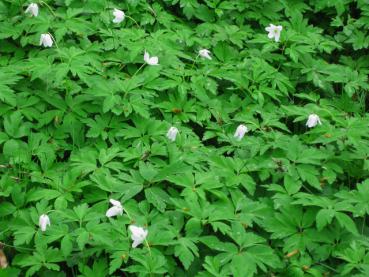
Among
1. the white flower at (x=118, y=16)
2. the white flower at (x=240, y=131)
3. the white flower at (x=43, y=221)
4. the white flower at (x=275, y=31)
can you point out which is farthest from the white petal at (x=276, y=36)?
the white flower at (x=43, y=221)

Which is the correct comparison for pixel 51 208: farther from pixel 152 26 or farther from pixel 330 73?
pixel 330 73

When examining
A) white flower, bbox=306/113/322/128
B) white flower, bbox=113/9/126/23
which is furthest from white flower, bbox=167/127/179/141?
white flower, bbox=113/9/126/23

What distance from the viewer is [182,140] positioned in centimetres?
366

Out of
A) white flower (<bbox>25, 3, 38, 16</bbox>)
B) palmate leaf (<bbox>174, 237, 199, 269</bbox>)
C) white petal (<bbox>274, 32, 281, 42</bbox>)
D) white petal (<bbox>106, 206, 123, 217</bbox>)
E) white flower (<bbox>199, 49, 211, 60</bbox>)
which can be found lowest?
palmate leaf (<bbox>174, 237, 199, 269</bbox>)

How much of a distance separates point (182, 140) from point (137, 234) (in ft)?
3.09

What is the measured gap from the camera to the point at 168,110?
3961 millimetres

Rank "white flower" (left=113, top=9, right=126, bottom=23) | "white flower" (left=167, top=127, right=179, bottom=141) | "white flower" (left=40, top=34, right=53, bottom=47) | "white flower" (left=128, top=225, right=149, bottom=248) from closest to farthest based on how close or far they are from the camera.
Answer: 1. "white flower" (left=128, top=225, right=149, bottom=248)
2. "white flower" (left=167, top=127, right=179, bottom=141)
3. "white flower" (left=40, top=34, right=53, bottom=47)
4. "white flower" (left=113, top=9, right=126, bottom=23)

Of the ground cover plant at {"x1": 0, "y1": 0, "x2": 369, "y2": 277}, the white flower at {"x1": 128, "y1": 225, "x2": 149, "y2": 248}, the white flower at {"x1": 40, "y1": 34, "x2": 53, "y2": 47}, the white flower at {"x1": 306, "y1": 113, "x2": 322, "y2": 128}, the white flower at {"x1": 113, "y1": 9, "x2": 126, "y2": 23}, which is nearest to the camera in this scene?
the white flower at {"x1": 128, "y1": 225, "x2": 149, "y2": 248}

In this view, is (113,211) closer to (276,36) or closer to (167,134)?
(167,134)

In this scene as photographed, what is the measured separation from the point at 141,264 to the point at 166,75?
5.33 ft

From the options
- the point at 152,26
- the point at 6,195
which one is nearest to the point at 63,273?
the point at 6,195

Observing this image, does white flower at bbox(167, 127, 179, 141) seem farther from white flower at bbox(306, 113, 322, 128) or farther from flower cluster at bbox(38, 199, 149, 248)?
white flower at bbox(306, 113, 322, 128)

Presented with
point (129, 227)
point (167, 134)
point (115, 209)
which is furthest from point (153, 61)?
point (129, 227)

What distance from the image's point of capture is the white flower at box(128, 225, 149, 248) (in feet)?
9.45
